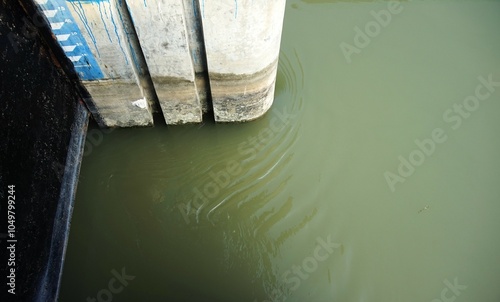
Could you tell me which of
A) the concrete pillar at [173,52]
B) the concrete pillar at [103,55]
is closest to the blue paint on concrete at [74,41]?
the concrete pillar at [103,55]

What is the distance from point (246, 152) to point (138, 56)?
4.47 feet

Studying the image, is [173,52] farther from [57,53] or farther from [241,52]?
[57,53]

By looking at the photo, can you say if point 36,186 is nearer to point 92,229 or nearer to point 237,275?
point 92,229

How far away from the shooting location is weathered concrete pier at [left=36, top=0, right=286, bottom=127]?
267cm

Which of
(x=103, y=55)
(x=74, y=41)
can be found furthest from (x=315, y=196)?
(x=74, y=41)

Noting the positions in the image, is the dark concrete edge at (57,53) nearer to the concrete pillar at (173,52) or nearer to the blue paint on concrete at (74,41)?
the blue paint on concrete at (74,41)

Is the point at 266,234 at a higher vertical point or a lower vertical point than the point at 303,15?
lower

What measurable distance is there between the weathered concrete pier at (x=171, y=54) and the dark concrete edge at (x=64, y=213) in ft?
0.76

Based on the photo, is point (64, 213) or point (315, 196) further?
point (315, 196)

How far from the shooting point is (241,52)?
3.04 metres

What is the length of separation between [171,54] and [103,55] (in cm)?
52

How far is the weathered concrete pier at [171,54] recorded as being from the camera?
2.67m

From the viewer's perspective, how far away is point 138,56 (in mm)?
3068

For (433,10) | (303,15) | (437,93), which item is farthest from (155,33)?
(433,10)
